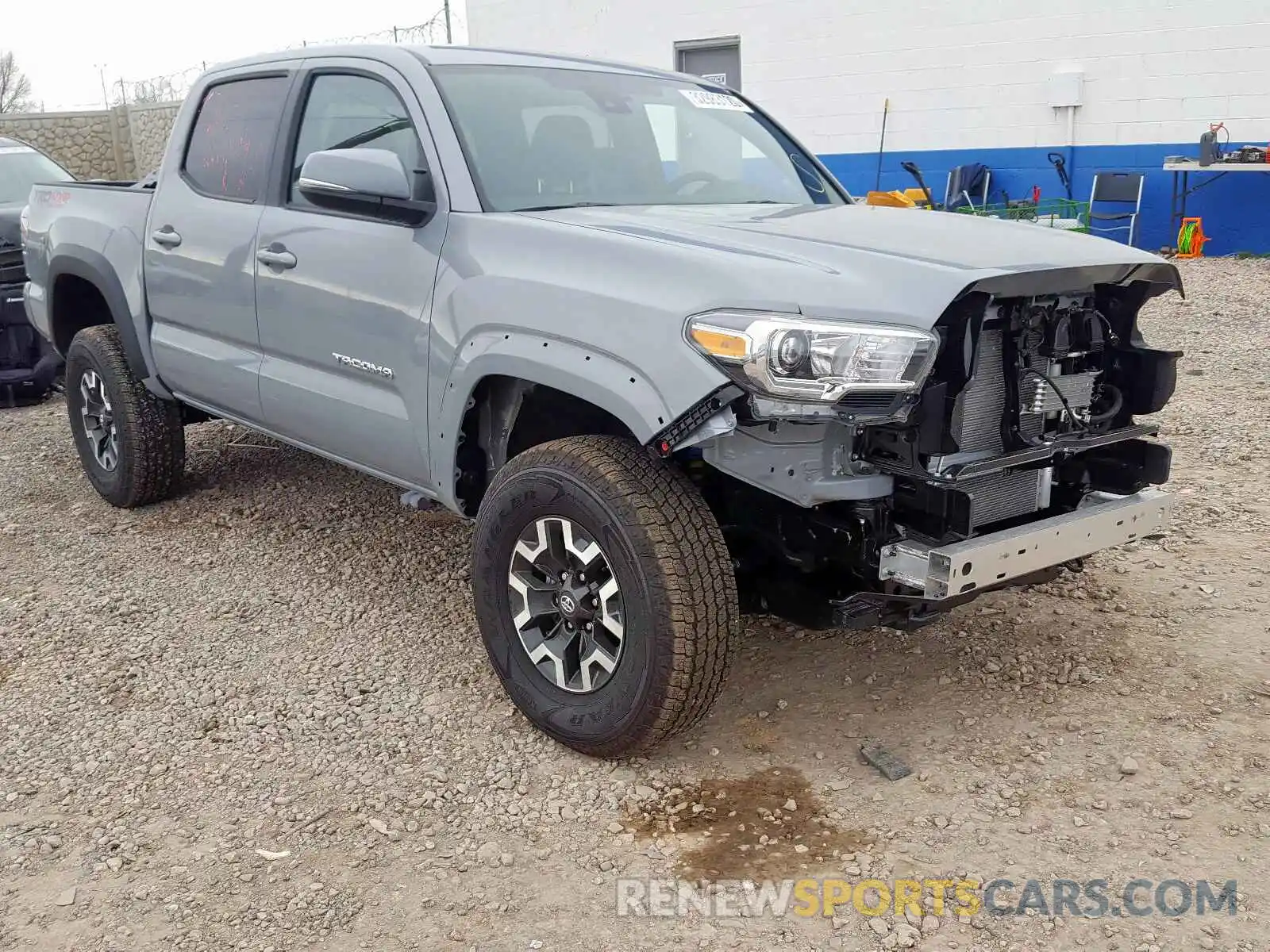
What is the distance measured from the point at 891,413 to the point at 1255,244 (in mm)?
11059

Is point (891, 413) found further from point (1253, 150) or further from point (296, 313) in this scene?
point (1253, 150)

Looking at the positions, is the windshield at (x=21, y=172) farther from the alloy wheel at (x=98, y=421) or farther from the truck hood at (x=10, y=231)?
the alloy wheel at (x=98, y=421)

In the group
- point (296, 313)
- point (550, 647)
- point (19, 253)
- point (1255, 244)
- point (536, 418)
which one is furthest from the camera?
point (1255, 244)

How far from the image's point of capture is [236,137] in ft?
15.3

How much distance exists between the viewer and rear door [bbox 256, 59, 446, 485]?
12.0ft

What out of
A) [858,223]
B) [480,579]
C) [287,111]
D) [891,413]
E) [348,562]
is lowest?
[348,562]

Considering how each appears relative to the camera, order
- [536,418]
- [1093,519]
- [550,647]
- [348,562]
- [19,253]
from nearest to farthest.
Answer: [1093,519], [550,647], [536,418], [348,562], [19,253]

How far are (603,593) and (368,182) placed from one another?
4.67 ft

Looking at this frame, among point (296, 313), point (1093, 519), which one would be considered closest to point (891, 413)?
point (1093, 519)

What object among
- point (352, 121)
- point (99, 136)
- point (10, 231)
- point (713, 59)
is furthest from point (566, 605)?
point (99, 136)

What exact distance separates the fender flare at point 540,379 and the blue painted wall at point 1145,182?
1034 cm

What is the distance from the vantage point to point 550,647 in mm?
3316

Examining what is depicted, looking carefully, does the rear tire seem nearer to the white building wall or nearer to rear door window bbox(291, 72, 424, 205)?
rear door window bbox(291, 72, 424, 205)

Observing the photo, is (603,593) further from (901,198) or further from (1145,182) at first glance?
(1145,182)
